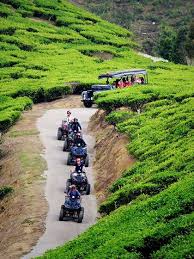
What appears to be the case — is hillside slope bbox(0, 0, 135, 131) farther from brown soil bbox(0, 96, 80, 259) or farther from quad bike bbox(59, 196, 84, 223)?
quad bike bbox(59, 196, 84, 223)

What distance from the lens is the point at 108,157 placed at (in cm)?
4203

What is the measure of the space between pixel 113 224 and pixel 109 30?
A: 279 feet

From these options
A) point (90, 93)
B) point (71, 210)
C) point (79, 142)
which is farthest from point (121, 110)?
point (71, 210)

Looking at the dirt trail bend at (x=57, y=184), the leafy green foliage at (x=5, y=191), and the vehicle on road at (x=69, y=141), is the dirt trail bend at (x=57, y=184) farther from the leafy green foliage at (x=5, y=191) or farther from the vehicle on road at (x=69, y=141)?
the leafy green foliage at (x=5, y=191)

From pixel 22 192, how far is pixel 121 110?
15785 millimetres

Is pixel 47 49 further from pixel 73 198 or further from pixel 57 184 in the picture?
pixel 73 198

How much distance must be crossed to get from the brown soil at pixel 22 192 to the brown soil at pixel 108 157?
309 cm

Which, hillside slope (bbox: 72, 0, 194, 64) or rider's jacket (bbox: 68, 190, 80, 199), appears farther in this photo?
hillside slope (bbox: 72, 0, 194, 64)

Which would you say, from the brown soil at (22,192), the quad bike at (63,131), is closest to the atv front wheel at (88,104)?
the brown soil at (22,192)

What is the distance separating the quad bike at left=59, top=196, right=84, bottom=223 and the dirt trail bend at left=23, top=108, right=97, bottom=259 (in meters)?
0.30

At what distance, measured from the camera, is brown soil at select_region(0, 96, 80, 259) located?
29.9 metres

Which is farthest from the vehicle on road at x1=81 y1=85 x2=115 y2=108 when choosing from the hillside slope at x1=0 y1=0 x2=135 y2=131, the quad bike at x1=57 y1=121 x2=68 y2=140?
the quad bike at x1=57 y1=121 x2=68 y2=140

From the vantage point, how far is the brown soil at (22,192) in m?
29.9

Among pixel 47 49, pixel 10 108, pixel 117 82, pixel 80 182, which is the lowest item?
pixel 80 182
